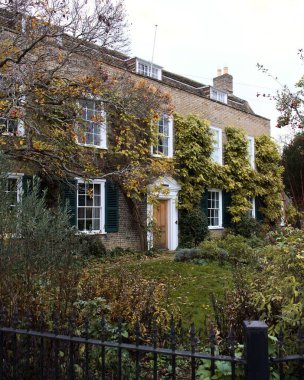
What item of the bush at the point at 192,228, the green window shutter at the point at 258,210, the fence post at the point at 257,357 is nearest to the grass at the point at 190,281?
the fence post at the point at 257,357

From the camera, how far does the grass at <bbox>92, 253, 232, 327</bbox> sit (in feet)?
19.6

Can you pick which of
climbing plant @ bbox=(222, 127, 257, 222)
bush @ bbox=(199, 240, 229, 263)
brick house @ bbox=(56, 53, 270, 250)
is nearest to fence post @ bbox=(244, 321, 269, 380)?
brick house @ bbox=(56, 53, 270, 250)

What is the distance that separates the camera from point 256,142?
68.8 feet

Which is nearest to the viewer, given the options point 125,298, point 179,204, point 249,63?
point 125,298

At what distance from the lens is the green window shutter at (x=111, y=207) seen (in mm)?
13932

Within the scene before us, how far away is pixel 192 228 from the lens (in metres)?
16.2

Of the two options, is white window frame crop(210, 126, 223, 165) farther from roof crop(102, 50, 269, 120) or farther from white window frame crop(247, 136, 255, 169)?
white window frame crop(247, 136, 255, 169)

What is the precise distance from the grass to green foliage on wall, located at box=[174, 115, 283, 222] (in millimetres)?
5281

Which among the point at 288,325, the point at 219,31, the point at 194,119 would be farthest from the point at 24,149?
the point at 194,119

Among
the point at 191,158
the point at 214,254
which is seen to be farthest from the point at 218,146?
the point at 214,254

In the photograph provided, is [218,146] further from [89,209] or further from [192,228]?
[89,209]

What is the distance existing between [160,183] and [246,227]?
5.59 m

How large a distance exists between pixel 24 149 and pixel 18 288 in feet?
18.9

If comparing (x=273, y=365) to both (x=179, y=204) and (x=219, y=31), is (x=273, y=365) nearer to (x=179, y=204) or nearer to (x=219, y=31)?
(x=219, y=31)
